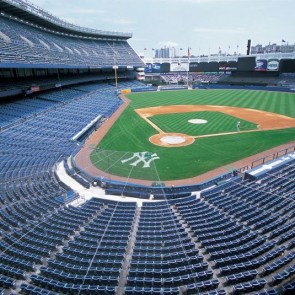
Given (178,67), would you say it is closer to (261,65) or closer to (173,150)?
(261,65)

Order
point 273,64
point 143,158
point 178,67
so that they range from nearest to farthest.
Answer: point 143,158, point 273,64, point 178,67

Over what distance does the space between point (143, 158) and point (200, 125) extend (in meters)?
17.7

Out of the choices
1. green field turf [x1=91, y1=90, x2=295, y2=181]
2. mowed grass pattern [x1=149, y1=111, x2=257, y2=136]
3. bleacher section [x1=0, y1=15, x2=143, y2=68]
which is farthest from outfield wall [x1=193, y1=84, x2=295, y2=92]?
mowed grass pattern [x1=149, y1=111, x2=257, y2=136]

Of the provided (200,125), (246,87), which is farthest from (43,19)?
(246,87)

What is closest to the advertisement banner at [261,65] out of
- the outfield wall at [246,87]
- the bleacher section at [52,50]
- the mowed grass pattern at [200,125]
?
the outfield wall at [246,87]

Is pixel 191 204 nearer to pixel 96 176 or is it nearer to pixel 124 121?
pixel 96 176

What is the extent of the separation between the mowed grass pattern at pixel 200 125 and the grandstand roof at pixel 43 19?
107 ft

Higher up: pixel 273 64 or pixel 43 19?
pixel 43 19

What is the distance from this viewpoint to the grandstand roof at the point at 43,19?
153 feet

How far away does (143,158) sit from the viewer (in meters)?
28.7

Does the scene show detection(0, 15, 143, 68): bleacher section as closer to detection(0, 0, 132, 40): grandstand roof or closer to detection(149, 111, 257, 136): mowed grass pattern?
detection(0, 0, 132, 40): grandstand roof

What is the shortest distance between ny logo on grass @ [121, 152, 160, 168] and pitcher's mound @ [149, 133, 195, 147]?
4296 mm

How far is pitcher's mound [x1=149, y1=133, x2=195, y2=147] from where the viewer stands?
34.0 metres

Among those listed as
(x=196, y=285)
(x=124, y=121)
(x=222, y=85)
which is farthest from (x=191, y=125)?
(x=222, y=85)
